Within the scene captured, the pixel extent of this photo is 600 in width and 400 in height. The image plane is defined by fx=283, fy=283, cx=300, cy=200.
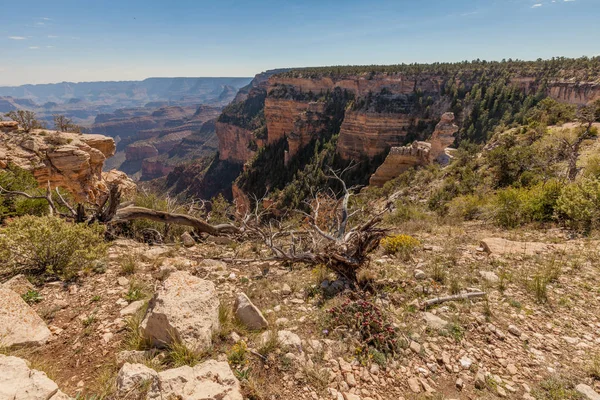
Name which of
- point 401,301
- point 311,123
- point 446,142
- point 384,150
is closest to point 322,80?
point 311,123

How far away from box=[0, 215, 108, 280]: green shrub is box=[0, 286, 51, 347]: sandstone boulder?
1197 mm

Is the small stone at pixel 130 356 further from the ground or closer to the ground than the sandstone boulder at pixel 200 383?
closer to the ground

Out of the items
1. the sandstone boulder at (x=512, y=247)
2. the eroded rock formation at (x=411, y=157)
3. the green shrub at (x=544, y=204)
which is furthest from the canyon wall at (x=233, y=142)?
the sandstone boulder at (x=512, y=247)

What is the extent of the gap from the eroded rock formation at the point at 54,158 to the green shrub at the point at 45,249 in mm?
10704

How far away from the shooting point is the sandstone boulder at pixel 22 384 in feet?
6.02

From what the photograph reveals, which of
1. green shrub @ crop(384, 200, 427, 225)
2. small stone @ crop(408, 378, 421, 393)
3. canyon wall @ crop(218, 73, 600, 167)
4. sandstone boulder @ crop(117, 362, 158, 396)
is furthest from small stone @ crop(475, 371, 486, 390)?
canyon wall @ crop(218, 73, 600, 167)

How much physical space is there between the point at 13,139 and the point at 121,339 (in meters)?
18.3

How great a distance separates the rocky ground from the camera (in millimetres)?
2576

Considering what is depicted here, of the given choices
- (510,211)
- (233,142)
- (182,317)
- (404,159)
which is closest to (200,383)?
(182,317)

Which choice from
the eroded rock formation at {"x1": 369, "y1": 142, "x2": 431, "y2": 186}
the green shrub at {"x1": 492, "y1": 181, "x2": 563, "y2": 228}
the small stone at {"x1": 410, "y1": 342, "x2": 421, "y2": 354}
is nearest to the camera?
the small stone at {"x1": 410, "y1": 342, "x2": 421, "y2": 354}

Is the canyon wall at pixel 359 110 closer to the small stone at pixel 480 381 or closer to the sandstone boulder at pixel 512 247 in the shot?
the sandstone boulder at pixel 512 247

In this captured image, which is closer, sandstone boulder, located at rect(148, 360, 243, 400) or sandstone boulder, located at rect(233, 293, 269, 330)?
sandstone boulder, located at rect(148, 360, 243, 400)

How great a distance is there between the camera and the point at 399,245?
5703 millimetres

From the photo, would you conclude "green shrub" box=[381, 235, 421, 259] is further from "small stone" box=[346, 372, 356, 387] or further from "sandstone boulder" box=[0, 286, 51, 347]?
"sandstone boulder" box=[0, 286, 51, 347]
